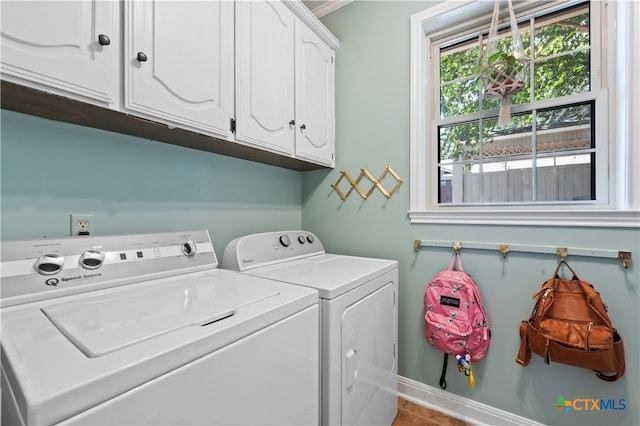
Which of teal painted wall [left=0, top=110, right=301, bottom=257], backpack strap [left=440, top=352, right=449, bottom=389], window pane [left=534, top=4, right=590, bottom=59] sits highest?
window pane [left=534, top=4, right=590, bottom=59]

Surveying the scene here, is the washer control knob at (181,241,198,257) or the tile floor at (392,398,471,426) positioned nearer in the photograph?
the washer control knob at (181,241,198,257)

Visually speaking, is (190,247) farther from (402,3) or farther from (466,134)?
(402,3)

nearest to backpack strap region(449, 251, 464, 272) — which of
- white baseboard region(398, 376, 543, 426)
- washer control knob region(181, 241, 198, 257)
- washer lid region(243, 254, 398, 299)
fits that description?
washer lid region(243, 254, 398, 299)

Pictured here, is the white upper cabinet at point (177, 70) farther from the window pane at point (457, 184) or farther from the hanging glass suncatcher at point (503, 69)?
the hanging glass suncatcher at point (503, 69)

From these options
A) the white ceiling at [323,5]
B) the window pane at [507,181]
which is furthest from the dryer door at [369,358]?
the white ceiling at [323,5]

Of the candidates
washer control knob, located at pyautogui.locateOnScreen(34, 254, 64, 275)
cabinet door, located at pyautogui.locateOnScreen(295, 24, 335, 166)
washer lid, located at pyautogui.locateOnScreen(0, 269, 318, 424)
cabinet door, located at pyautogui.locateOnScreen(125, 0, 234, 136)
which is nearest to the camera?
washer lid, located at pyautogui.locateOnScreen(0, 269, 318, 424)

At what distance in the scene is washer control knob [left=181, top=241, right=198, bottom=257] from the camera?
49.0 inches

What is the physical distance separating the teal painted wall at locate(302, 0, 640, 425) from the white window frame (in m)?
0.06

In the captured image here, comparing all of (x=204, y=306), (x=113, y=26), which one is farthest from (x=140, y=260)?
(x=113, y=26)

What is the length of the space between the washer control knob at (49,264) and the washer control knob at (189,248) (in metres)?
0.41

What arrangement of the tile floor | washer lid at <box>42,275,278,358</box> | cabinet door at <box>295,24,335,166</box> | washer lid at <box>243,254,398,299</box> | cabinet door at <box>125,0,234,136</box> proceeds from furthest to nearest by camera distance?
cabinet door at <box>295,24,335,166</box>
the tile floor
washer lid at <box>243,254,398,299</box>
cabinet door at <box>125,0,234,136</box>
washer lid at <box>42,275,278,358</box>

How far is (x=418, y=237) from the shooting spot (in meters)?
1.75

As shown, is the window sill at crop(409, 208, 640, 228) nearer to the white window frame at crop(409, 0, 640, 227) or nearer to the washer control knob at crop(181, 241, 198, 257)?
the white window frame at crop(409, 0, 640, 227)

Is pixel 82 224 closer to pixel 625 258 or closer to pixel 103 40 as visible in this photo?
pixel 103 40
